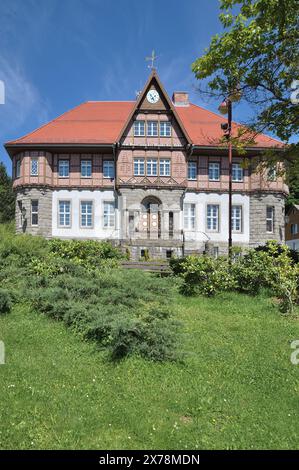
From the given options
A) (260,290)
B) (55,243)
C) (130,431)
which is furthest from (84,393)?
(55,243)

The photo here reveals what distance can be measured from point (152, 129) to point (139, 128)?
0.97 m

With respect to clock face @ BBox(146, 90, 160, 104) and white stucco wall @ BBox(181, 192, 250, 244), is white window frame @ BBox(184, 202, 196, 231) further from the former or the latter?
clock face @ BBox(146, 90, 160, 104)

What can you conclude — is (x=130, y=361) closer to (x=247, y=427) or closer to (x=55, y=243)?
(x=247, y=427)

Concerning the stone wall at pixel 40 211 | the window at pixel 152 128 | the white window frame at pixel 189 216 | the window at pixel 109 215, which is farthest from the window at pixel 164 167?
the stone wall at pixel 40 211

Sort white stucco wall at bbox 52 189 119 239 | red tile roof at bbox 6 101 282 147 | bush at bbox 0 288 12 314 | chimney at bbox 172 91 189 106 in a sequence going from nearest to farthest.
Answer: bush at bbox 0 288 12 314, red tile roof at bbox 6 101 282 147, white stucco wall at bbox 52 189 119 239, chimney at bbox 172 91 189 106

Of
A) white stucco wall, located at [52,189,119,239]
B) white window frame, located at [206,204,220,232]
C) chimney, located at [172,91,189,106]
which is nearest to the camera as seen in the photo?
white stucco wall, located at [52,189,119,239]

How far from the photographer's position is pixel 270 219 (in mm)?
28109

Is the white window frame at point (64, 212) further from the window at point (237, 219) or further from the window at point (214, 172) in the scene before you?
the window at point (237, 219)

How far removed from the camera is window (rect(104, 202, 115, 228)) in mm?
27516

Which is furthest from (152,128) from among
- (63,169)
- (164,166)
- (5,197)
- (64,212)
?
(5,197)

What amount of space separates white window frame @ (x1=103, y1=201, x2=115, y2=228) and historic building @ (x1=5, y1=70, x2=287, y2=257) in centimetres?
8

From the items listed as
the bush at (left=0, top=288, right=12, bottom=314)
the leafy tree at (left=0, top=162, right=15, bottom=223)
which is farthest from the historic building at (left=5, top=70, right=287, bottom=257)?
the leafy tree at (left=0, top=162, right=15, bottom=223)

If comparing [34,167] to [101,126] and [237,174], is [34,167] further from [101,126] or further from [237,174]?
[237,174]

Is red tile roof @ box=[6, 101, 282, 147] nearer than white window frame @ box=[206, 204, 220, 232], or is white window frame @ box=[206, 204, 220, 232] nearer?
red tile roof @ box=[6, 101, 282, 147]
